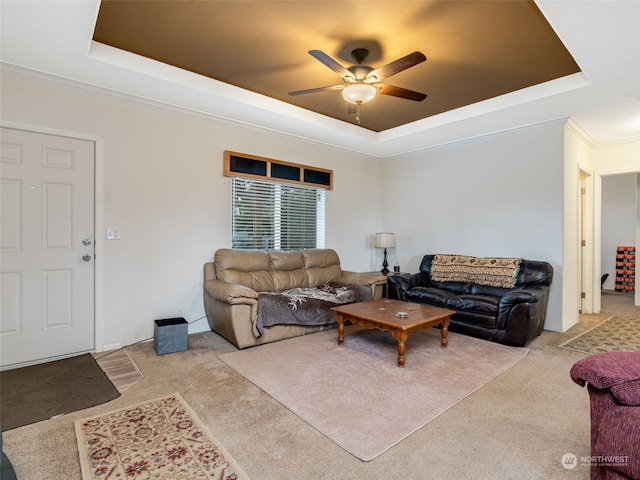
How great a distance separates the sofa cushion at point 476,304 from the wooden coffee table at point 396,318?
510 millimetres

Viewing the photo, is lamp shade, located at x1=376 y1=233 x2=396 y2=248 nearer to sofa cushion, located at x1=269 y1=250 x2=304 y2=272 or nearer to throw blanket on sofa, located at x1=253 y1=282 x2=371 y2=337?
throw blanket on sofa, located at x1=253 y1=282 x2=371 y2=337

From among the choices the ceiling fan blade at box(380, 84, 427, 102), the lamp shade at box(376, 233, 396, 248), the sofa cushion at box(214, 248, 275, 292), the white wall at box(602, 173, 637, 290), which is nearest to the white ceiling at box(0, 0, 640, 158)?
the ceiling fan blade at box(380, 84, 427, 102)

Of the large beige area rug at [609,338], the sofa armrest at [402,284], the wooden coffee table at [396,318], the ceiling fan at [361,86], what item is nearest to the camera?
the ceiling fan at [361,86]

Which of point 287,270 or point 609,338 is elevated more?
point 287,270

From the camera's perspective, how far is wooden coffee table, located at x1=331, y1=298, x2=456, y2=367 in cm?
294

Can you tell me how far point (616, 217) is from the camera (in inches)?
287

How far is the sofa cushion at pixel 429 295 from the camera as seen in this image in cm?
410

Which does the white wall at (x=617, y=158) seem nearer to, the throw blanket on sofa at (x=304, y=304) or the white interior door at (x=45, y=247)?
the throw blanket on sofa at (x=304, y=304)

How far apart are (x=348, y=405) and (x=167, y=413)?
1.19 meters

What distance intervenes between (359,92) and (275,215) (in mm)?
2274

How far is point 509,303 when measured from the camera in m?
3.52

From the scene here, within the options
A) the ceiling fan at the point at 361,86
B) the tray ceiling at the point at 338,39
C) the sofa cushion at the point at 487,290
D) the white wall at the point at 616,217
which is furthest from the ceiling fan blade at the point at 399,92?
the white wall at the point at 616,217

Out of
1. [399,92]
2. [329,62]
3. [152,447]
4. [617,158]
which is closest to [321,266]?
[399,92]

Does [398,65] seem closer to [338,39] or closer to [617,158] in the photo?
[338,39]
